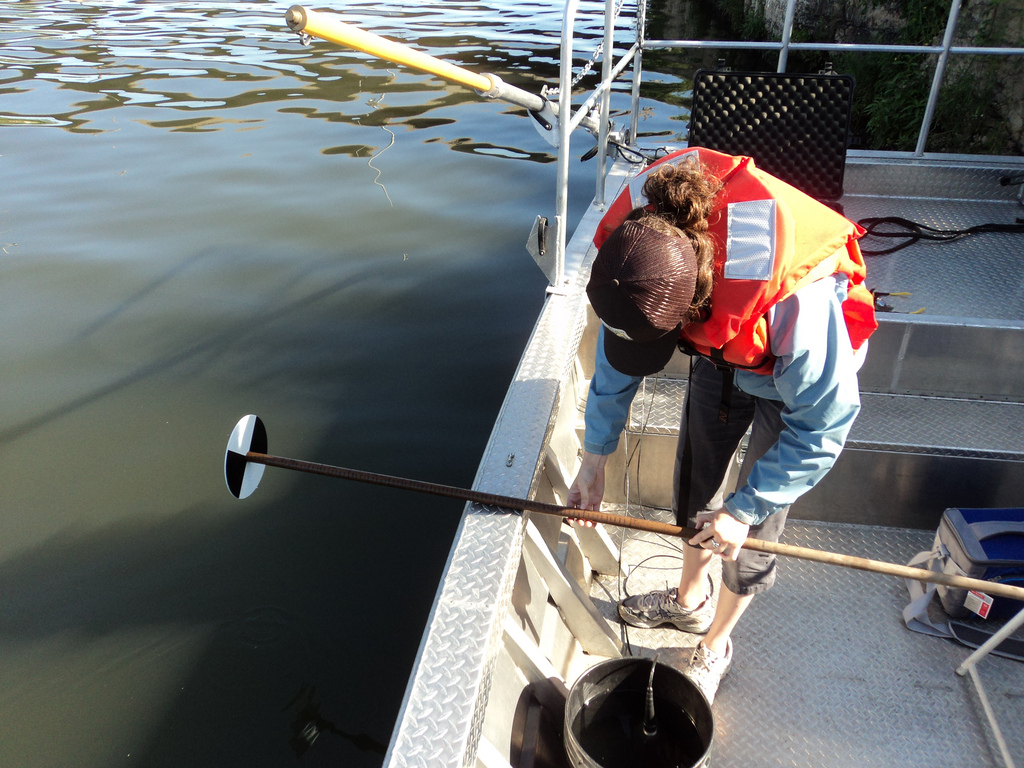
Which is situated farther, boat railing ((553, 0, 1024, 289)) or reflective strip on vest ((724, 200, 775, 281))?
boat railing ((553, 0, 1024, 289))

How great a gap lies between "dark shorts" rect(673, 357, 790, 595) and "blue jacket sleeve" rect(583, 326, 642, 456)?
0.77 ft

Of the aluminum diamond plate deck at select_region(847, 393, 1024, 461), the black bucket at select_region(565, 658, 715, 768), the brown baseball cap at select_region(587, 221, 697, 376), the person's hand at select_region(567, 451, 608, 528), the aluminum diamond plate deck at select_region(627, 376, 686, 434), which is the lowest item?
the black bucket at select_region(565, 658, 715, 768)

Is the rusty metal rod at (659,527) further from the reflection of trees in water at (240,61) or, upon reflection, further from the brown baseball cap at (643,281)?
the reflection of trees in water at (240,61)

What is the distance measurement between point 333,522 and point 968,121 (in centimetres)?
631

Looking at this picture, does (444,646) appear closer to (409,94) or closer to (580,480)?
(580,480)

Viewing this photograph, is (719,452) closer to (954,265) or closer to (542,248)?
(542,248)

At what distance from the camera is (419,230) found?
19.5 ft

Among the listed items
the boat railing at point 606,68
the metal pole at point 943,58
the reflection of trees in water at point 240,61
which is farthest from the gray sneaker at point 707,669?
the reflection of trees in water at point 240,61

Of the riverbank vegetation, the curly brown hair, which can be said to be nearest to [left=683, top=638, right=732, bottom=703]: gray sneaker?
the curly brown hair

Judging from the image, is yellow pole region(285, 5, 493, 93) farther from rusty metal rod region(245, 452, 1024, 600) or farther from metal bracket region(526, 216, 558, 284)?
rusty metal rod region(245, 452, 1024, 600)

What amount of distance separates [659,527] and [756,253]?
750 mm

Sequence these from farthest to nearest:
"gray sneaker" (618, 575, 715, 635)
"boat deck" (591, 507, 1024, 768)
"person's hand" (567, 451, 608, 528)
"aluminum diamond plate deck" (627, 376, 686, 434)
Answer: "aluminum diamond plate deck" (627, 376, 686, 434) → "gray sneaker" (618, 575, 715, 635) → "boat deck" (591, 507, 1024, 768) → "person's hand" (567, 451, 608, 528)

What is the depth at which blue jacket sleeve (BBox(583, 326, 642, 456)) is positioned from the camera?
1809 mm

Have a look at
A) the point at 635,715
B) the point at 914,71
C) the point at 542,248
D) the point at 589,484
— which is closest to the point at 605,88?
the point at 542,248
